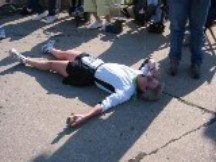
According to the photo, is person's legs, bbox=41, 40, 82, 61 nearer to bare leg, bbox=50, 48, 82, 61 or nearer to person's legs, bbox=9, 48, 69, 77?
bare leg, bbox=50, 48, 82, 61

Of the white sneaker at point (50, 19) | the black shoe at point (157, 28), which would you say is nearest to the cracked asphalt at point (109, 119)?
the black shoe at point (157, 28)

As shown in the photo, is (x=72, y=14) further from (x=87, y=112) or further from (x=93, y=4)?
(x=87, y=112)

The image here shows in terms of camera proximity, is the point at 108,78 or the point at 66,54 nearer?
the point at 108,78

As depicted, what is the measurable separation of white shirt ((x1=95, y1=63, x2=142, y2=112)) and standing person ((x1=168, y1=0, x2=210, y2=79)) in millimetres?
680

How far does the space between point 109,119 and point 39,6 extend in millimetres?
3836

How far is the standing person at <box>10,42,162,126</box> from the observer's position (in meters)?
4.68

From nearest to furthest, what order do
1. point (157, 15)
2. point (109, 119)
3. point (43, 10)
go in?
1. point (109, 119)
2. point (157, 15)
3. point (43, 10)

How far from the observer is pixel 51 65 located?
5.48 m

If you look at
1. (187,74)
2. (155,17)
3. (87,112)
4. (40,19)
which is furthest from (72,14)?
(87,112)

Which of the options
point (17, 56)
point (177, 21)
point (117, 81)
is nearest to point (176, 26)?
point (177, 21)

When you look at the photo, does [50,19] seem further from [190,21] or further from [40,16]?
[190,21]

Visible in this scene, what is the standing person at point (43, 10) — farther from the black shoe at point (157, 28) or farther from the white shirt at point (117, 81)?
the white shirt at point (117, 81)

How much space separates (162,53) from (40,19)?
2.49m

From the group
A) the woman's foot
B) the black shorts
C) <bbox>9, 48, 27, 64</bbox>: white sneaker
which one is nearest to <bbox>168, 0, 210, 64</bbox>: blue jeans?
the black shorts
